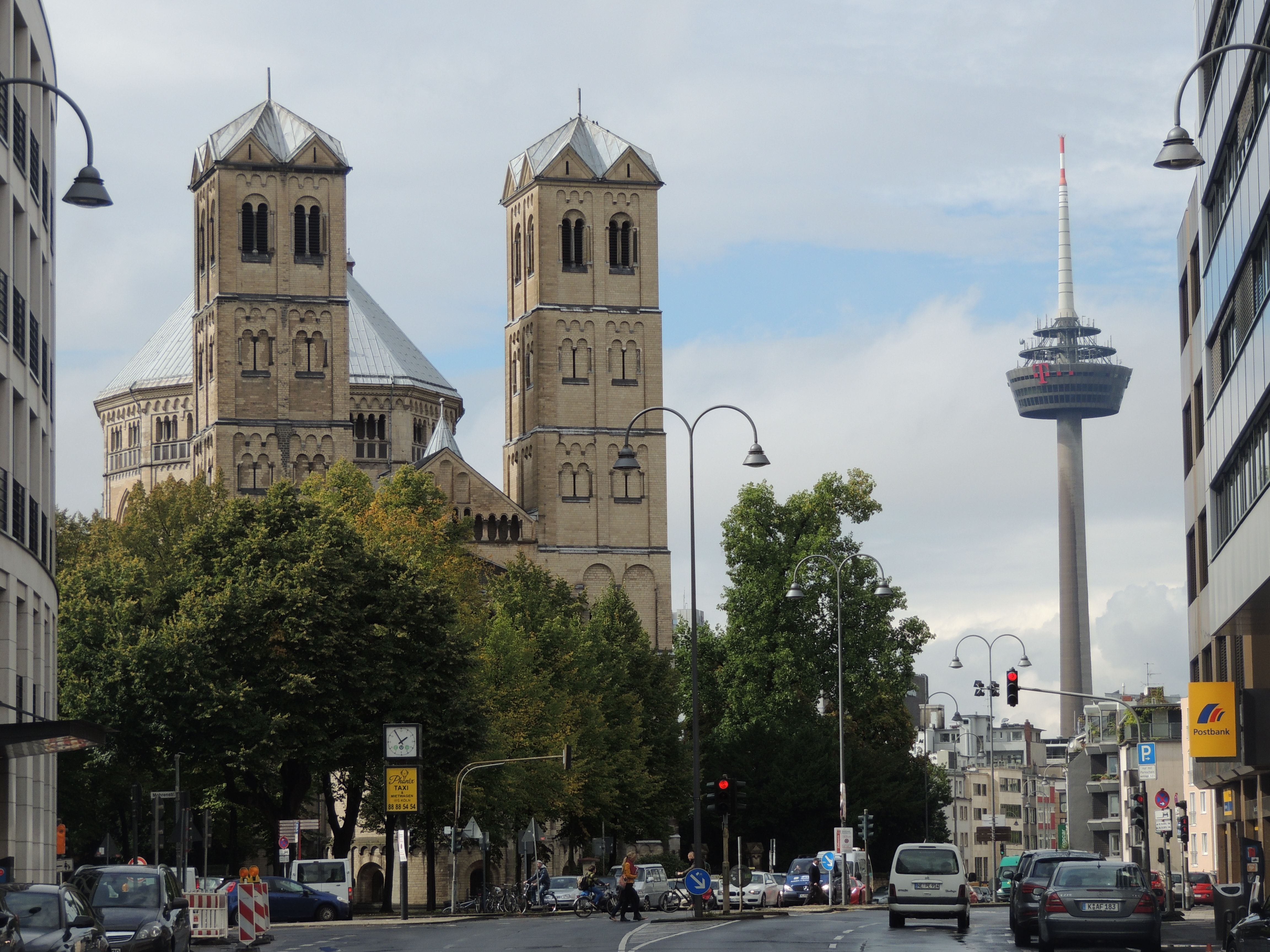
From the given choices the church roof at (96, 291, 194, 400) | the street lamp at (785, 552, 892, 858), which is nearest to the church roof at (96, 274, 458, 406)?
the church roof at (96, 291, 194, 400)

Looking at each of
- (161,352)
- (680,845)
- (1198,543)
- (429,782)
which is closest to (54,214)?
(429,782)

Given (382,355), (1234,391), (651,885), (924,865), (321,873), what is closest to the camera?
(924,865)

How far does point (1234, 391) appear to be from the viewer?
134 ft

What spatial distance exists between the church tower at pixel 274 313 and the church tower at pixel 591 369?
1013 cm

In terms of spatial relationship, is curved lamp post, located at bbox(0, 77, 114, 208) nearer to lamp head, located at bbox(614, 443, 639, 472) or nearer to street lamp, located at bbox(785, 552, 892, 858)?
lamp head, located at bbox(614, 443, 639, 472)

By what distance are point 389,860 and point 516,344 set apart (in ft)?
130

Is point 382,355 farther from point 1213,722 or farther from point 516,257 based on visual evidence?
point 1213,722

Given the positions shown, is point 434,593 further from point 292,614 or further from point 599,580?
point 599,580

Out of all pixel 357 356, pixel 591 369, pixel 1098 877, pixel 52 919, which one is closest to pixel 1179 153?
pixel 1098 877

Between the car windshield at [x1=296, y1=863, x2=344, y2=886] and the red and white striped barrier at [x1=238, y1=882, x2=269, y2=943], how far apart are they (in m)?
20.2

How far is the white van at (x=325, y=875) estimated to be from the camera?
52.5 metres

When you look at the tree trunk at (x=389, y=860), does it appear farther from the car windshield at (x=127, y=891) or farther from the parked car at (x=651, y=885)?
the car windshield at (x=127, y=891)

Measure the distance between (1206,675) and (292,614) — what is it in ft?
79.2

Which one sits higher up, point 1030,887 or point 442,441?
point 442,441
